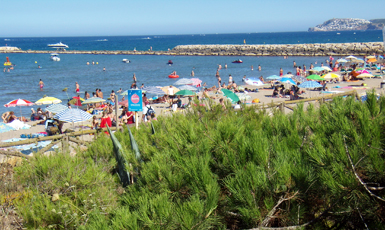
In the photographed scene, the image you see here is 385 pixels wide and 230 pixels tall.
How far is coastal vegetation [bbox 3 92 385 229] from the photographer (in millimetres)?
2463

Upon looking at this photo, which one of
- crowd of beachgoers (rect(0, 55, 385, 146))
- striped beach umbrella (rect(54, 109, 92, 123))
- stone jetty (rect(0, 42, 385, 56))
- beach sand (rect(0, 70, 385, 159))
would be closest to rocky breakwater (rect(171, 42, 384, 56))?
stone jetty (rect(0, 42, 385, 56))

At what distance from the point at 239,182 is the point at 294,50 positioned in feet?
220

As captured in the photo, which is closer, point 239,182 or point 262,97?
point 239,182

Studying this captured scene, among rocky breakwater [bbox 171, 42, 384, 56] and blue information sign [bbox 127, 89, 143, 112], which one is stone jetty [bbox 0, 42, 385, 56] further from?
blue information sign [bbox 127, 89, 143, 112]

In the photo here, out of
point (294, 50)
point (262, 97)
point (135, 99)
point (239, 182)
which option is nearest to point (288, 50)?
point (294, 50)

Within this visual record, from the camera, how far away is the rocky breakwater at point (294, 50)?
59.1 meters

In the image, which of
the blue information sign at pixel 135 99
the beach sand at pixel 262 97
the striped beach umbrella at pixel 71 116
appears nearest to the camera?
the blue information sign at pixel 135 99

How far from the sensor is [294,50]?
65562 millimetres

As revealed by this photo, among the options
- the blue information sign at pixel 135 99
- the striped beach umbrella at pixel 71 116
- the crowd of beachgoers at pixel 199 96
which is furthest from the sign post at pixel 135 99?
the striped beach umbrella at pixel 71 116

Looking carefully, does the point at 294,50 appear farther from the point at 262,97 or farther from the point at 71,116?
the point at 71,116

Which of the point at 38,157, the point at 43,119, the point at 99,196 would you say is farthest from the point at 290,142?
the point at 43,119

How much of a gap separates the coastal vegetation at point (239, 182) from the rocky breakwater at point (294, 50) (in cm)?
5915

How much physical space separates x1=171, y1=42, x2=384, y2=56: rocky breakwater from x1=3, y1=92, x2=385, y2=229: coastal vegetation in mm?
59149

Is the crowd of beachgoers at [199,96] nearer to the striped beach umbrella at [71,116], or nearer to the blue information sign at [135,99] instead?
the striped beach umbrella at [71,116]
